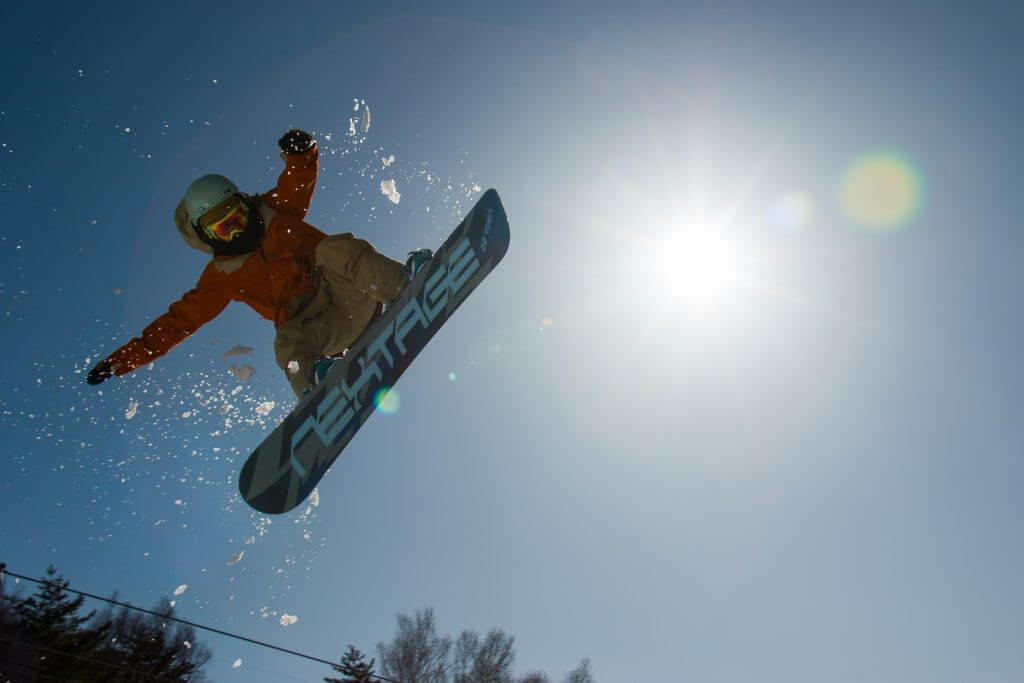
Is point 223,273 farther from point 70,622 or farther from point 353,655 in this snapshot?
point 353,655

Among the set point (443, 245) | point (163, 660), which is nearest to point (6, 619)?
point (163, 660)

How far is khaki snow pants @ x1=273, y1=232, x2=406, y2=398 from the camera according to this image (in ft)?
14.2

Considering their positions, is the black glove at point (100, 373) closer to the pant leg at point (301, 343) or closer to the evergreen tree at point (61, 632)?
the pant leg at point (301, 343)

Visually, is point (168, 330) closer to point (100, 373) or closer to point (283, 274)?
point (100, 373)

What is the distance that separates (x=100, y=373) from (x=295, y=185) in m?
1.98

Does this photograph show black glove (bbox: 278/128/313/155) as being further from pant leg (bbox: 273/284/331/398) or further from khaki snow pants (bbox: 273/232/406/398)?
pant leg (bbox: 273/284/331/398)

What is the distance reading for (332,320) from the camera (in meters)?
4.59

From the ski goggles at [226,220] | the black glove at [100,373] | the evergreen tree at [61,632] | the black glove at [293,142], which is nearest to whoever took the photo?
the ski goggles at [226,220]

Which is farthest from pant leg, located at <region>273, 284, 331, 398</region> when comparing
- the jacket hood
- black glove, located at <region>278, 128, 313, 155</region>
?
black glove, located at <region>278, 128, 313, 155</region>

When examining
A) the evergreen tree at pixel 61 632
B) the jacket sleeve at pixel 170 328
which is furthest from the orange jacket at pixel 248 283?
the evergreen tree at pixel 61 632

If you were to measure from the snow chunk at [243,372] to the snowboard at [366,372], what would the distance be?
1.10m

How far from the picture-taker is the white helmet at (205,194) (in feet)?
14.2

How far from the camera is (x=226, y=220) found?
4293 mm

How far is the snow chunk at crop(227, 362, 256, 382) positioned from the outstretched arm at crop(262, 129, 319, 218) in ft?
4.24
